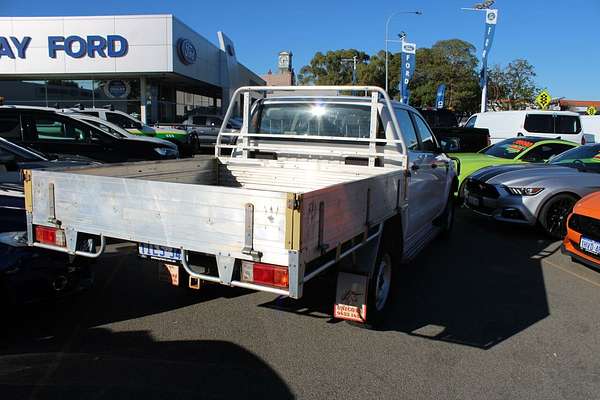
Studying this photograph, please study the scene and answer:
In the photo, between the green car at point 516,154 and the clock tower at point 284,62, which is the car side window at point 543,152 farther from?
the clock tower at point 284,62


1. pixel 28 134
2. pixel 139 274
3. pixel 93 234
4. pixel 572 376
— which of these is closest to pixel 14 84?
pixel 28 134

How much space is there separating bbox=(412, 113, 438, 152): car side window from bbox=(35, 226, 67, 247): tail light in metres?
4.18

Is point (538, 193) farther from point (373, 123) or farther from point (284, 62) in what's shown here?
point (284, 62)

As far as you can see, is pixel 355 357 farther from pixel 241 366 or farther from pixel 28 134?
pixel 28 134

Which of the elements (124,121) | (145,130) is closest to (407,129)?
(145,130)

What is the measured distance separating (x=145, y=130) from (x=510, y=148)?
34.2 feet

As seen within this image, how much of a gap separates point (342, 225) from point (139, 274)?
3188mm

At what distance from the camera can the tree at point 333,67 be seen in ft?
267

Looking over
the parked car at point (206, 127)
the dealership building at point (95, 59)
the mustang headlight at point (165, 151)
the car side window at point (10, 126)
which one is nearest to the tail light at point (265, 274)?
the car side window at point (10, 126)

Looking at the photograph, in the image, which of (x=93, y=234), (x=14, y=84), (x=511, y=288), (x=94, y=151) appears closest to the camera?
(x=93, y=234)

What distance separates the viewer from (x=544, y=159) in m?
11.2

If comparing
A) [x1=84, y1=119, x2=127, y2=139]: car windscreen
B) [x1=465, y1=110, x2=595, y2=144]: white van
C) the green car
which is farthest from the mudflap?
[x1=465, y1=110, x2=595, y2=144]: white van

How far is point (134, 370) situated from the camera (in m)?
3.50

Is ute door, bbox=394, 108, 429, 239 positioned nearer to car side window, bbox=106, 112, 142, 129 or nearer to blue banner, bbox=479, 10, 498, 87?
car side window, bbox=106, 112, 142, 129
